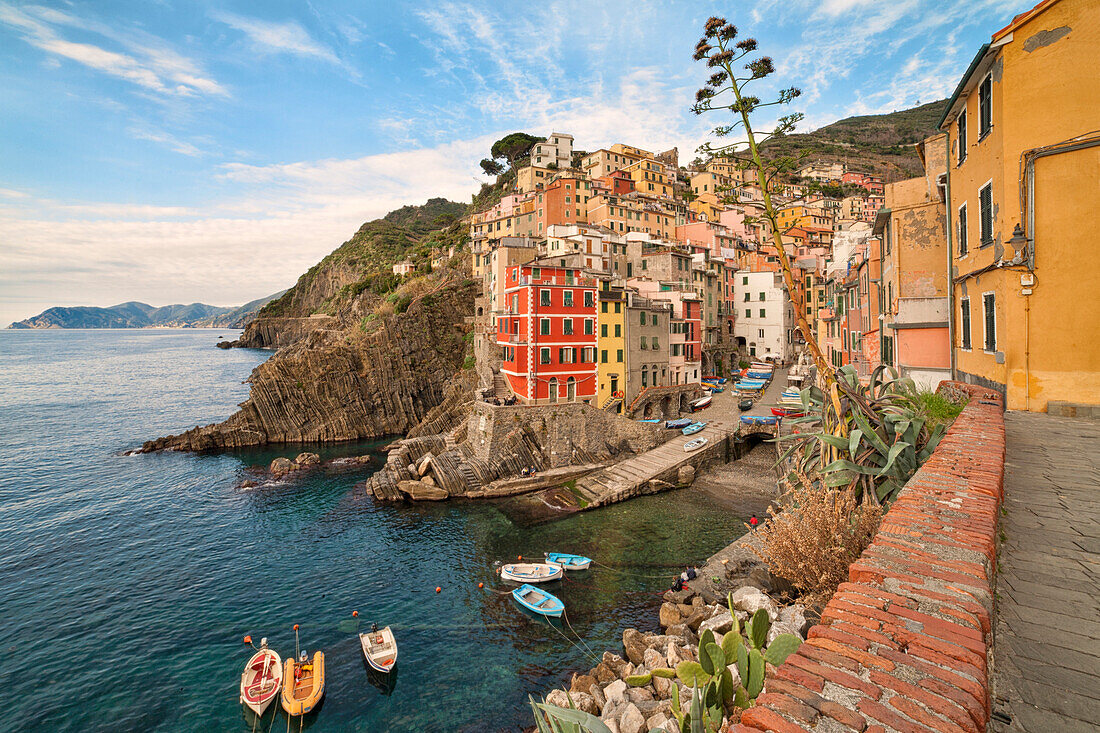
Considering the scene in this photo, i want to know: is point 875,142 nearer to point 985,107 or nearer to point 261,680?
point 985,107

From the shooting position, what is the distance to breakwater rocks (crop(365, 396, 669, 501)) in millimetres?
36531

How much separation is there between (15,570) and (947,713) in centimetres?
4354

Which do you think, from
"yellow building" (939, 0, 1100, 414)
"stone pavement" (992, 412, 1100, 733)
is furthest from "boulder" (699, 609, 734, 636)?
"yellow building" (939, 0, 1100, 414)

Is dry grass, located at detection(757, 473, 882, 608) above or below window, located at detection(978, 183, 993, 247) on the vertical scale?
below

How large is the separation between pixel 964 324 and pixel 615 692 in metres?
14.8

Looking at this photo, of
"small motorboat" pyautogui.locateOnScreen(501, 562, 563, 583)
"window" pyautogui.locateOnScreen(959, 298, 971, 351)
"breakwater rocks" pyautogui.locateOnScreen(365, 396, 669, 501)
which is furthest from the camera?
"breakwater rocks" pyautogui.locateOnScreen(365, 396, 669, 501)

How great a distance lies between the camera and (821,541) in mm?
8484

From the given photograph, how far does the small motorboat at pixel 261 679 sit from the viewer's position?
17.6 meters

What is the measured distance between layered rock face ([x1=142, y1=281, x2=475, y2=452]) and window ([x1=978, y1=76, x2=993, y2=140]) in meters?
55.6

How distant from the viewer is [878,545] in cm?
513

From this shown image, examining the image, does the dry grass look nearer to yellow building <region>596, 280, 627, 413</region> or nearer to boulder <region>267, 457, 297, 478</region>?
yellow building <region>596, 280, 627, 413</region>

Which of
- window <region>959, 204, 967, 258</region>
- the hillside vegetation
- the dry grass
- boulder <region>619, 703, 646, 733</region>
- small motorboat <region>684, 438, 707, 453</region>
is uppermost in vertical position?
the hillside vegetation

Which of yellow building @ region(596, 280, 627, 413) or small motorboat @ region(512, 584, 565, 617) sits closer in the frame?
small motorboat @ region(512, 584, 565, 617)

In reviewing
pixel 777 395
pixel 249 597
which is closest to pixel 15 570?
pixel 249 597
